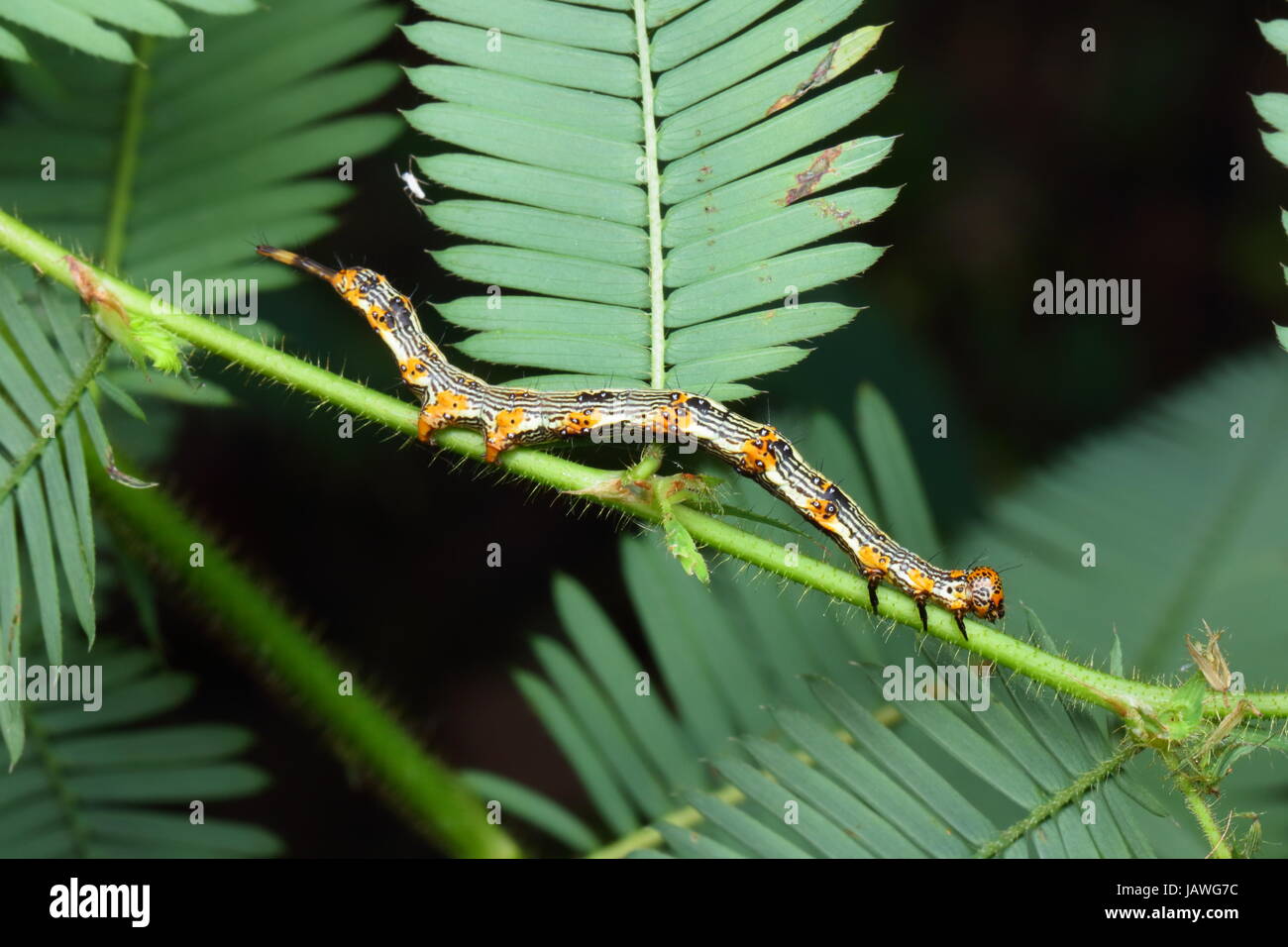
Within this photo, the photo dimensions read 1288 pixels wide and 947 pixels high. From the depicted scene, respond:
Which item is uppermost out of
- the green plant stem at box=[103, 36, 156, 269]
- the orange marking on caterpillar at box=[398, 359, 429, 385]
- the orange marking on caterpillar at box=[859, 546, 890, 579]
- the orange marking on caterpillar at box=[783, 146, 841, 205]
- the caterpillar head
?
the green plant stem at box=[103, 36, 156, 269]

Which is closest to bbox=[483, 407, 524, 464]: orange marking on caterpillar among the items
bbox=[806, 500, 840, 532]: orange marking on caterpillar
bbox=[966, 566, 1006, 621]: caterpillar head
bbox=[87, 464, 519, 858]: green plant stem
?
bbox=[806, 500, 840, 532]: orange marking on caterpillar

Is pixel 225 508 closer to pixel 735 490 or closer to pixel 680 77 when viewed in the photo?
pixel 735 490

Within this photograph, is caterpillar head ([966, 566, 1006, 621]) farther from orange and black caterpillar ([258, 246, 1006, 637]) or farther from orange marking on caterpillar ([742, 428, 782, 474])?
orange marking on caterpillar ([742, 428, 782, 474])

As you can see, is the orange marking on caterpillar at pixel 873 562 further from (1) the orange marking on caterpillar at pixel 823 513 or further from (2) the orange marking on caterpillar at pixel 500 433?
(2) the orange marking on caterpillar at pixel 500 433

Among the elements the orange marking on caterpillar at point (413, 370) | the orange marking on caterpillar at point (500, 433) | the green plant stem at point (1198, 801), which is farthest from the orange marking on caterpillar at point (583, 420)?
the green plant stem at point (1198, 801)

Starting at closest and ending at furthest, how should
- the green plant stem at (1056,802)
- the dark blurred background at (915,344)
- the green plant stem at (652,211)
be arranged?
1. the green plant stem at (1056,802)
2. the green plant stem at (652,211)
3. the dark blurred background at (915,344)

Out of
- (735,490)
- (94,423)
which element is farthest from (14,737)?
(735,490)

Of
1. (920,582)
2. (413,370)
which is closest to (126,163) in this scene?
(413,370)
